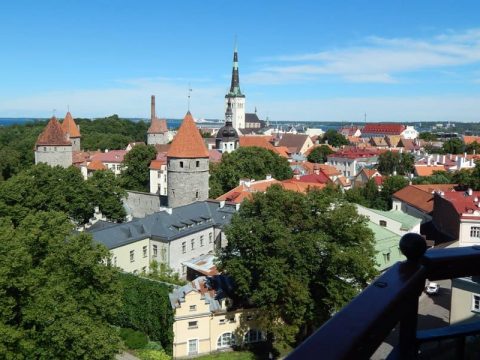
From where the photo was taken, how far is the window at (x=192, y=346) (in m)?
19.6

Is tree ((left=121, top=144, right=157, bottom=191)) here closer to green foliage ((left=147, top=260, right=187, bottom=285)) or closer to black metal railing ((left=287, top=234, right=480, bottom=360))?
green foliage ((left=147, top=260, right=187, bottom=285))

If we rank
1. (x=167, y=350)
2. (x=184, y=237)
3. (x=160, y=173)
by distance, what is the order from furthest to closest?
1. (x=160, y=173)
2. (x=184, y=237)
3. (x=167, y=350)

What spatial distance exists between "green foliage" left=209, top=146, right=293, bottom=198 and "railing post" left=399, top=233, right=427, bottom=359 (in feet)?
128

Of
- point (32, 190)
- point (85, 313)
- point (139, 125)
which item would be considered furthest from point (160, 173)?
point (139, 125)

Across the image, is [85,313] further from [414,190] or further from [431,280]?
[414,190]

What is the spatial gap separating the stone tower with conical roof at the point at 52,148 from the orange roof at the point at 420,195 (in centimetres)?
3112

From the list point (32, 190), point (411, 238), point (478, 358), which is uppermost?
point (411, 238)

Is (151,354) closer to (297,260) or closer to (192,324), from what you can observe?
(192,324)

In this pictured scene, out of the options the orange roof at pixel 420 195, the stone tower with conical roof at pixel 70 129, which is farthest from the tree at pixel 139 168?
the orange roof at pixel 420 195

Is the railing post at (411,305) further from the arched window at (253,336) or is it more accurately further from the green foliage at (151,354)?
the arched window at (253,336)

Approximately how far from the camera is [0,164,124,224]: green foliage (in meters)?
28.3

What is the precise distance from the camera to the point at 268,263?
1806 centimetres

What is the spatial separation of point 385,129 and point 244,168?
117715mm

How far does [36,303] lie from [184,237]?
1538 cm
